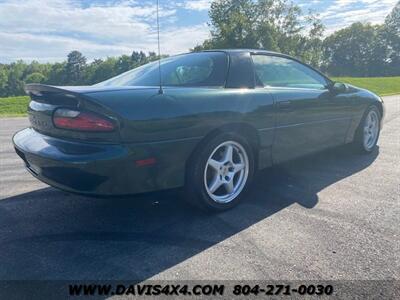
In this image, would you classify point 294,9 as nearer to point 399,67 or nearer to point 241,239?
point 399,67

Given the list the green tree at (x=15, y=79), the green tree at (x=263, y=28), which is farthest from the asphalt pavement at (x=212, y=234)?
the green tree at (x=15, y=79)

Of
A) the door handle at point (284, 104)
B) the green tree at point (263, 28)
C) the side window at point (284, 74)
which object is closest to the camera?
the door handle at point (284, 104)

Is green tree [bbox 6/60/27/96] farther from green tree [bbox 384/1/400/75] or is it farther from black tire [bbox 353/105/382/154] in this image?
green tree [bbox 384/1/400/75]

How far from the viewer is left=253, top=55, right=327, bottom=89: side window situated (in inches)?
137

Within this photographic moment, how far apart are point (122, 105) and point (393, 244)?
209 cm

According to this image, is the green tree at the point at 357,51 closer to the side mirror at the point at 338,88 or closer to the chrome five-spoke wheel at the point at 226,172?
the side mirror at the point at 338,88

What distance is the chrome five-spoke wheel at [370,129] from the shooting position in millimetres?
4835

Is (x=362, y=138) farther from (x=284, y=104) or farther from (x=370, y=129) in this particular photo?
(x=284, y=104)

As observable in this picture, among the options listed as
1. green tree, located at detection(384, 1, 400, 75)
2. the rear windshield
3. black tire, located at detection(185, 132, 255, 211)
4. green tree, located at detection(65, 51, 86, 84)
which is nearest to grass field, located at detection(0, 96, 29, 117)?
the rear windshield

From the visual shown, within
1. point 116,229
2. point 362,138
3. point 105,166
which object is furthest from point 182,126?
point 362,138

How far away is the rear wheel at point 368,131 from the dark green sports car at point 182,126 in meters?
0.98

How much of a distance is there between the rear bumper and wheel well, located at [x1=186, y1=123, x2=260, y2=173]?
0.14m

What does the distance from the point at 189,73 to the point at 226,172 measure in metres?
0.95

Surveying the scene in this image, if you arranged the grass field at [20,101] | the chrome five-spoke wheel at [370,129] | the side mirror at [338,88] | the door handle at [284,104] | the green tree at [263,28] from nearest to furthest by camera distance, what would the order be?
the door handle at [284,104] → the side mirror at [338,88] → the chrome five-spoke wheel at [370,129] → the grass field at [20,101] → the green tree at [263,28]
